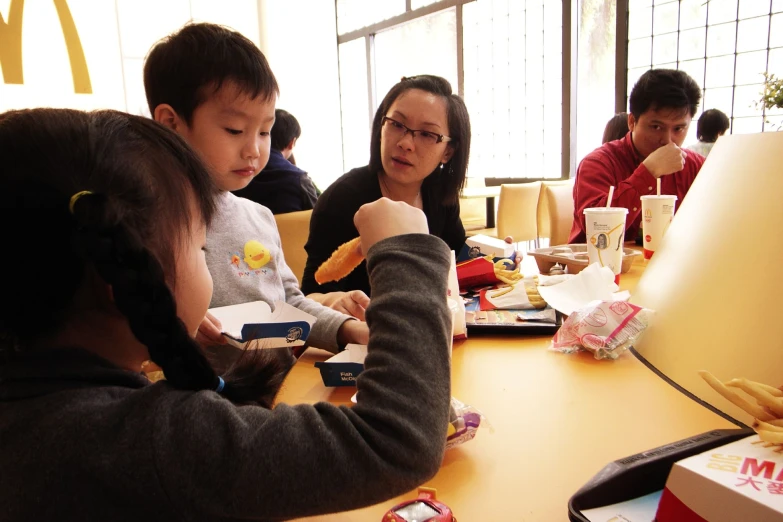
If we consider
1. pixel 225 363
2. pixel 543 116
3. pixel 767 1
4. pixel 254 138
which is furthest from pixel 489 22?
pixel 225 363

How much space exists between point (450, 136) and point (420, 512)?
4.93 feet

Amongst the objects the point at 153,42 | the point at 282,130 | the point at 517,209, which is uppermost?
the point at 153,42

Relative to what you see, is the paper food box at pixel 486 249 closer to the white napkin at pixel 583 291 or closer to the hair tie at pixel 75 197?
the white napkin at pixel 583 291

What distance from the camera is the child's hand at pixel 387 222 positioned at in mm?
577

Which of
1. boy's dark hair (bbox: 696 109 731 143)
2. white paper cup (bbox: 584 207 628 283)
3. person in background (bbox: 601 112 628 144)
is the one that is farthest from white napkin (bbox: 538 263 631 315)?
boy's dark hair (bbox: 696 109 731 143)

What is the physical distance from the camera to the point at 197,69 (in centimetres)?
110

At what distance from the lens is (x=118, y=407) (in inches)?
15.6

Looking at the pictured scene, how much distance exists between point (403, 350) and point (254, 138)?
822mm

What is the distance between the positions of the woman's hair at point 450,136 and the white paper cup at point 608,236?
0.70m

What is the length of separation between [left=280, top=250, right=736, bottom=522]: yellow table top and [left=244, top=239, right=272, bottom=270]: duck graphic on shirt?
402 mm

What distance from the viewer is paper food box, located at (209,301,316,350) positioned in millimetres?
731

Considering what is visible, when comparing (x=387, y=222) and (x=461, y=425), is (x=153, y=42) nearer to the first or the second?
(x=387, y=222)

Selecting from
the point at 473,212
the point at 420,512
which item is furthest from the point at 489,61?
the point at 420,512

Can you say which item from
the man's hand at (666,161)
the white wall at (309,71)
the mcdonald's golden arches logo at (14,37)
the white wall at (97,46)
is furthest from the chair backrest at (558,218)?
the white wall at (309,71)
